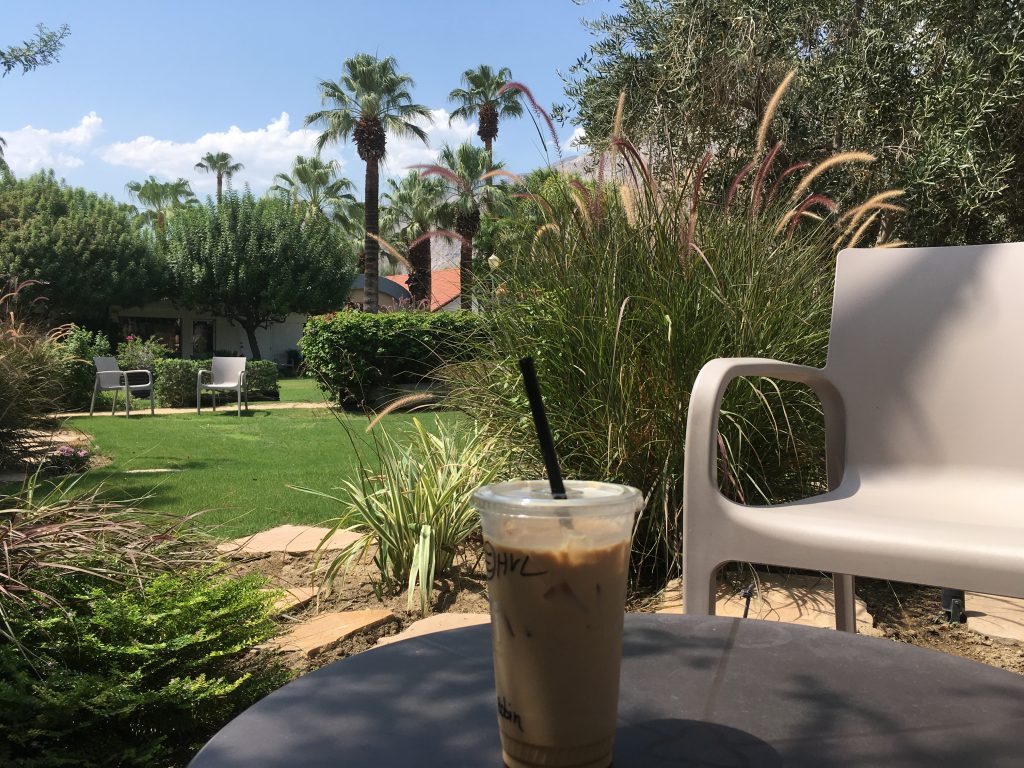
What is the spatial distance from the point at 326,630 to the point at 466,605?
19.7 inches

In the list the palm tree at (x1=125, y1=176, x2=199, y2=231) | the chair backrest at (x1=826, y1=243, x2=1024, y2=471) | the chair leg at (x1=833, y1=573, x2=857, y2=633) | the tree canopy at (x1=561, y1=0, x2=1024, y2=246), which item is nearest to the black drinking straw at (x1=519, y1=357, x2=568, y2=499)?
the chair leg at (x1=833, y1=573, x2=857, y2=633)

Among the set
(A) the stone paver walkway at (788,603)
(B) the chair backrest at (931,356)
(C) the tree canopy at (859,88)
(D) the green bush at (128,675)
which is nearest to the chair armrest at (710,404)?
(B) the chair backrest at (931,356)

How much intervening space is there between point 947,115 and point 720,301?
5031 mm

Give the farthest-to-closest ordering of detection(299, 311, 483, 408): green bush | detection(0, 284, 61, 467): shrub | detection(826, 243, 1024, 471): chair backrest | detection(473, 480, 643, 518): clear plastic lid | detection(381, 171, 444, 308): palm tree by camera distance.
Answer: detection(381, 171, 444, 308): palm tree → detection(299, 311, 483, 408): green bush → detection(0, 284, 61, 467): shrub → detection(826, 243, 1024, 471): chair backrest → detection(473, 480, 643, 518): clear plastic lid

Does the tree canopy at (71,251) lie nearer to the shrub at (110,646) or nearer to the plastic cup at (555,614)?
the shrub at (110,646)

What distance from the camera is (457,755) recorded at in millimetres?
650

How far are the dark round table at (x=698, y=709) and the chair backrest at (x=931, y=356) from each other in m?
1.29

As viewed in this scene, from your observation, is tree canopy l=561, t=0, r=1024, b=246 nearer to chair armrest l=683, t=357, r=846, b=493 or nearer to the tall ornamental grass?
the tall ornamental grass

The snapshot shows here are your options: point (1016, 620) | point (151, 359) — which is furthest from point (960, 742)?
point (151, 359)

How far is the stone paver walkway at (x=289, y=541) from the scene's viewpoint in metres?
3.29

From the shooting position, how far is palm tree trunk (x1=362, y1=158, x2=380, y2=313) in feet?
76.9

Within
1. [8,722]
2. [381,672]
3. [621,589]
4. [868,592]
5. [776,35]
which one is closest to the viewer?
[621,589]

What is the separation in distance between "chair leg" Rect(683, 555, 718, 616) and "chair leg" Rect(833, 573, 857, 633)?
0.46 meters

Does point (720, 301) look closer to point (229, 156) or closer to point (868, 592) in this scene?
point (868, 592)
